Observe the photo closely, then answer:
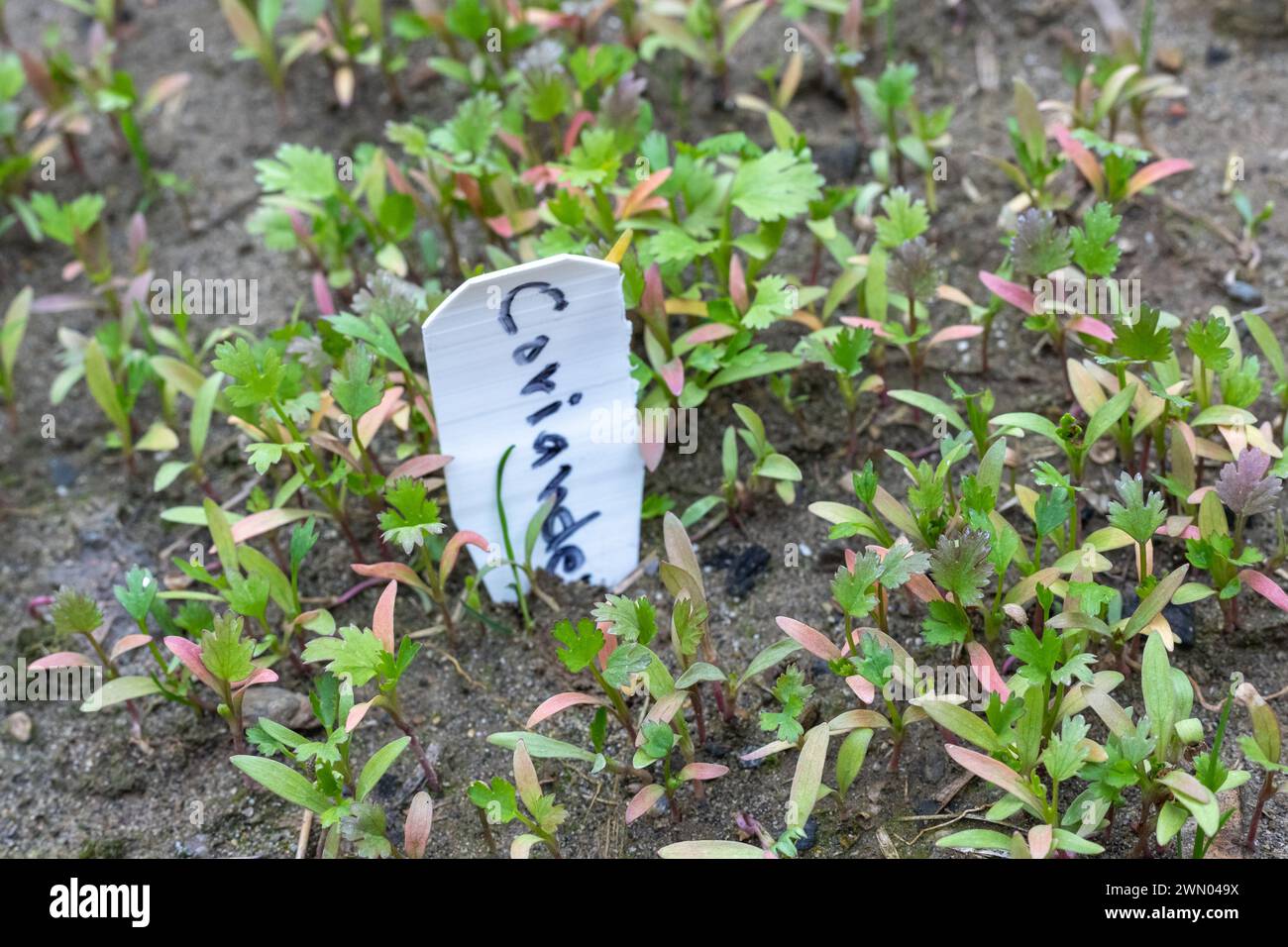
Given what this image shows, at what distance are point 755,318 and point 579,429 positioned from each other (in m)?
0.41

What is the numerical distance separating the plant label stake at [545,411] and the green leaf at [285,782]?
55cm

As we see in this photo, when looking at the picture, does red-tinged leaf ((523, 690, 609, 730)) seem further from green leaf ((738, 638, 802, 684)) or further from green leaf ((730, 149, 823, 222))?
green leaf ((730, 149, 823, 222))

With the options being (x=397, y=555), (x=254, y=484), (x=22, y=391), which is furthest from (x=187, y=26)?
(x=397, y=555)

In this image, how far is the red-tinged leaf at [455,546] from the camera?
2291 millimetres

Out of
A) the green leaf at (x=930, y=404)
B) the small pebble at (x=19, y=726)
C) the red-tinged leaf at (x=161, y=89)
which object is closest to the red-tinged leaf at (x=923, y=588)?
the green leaf at (x=930, y=404)

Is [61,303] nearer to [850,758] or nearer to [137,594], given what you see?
[137,594]

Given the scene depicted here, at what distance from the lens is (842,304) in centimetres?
284

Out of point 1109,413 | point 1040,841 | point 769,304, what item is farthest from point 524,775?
point 1109,413

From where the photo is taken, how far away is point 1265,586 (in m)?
2.14

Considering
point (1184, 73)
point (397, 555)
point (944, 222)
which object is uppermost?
A: point (1184, 73)

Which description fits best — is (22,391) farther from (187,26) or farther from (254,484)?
(187,26)

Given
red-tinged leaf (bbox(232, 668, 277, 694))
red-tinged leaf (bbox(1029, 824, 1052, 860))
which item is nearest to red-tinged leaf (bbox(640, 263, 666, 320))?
red-tinged leaf (bbox(232, 668, 277, 694))

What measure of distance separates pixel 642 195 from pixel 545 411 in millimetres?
567

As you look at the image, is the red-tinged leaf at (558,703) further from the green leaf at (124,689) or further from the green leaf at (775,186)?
the green leaf at (775,186)
